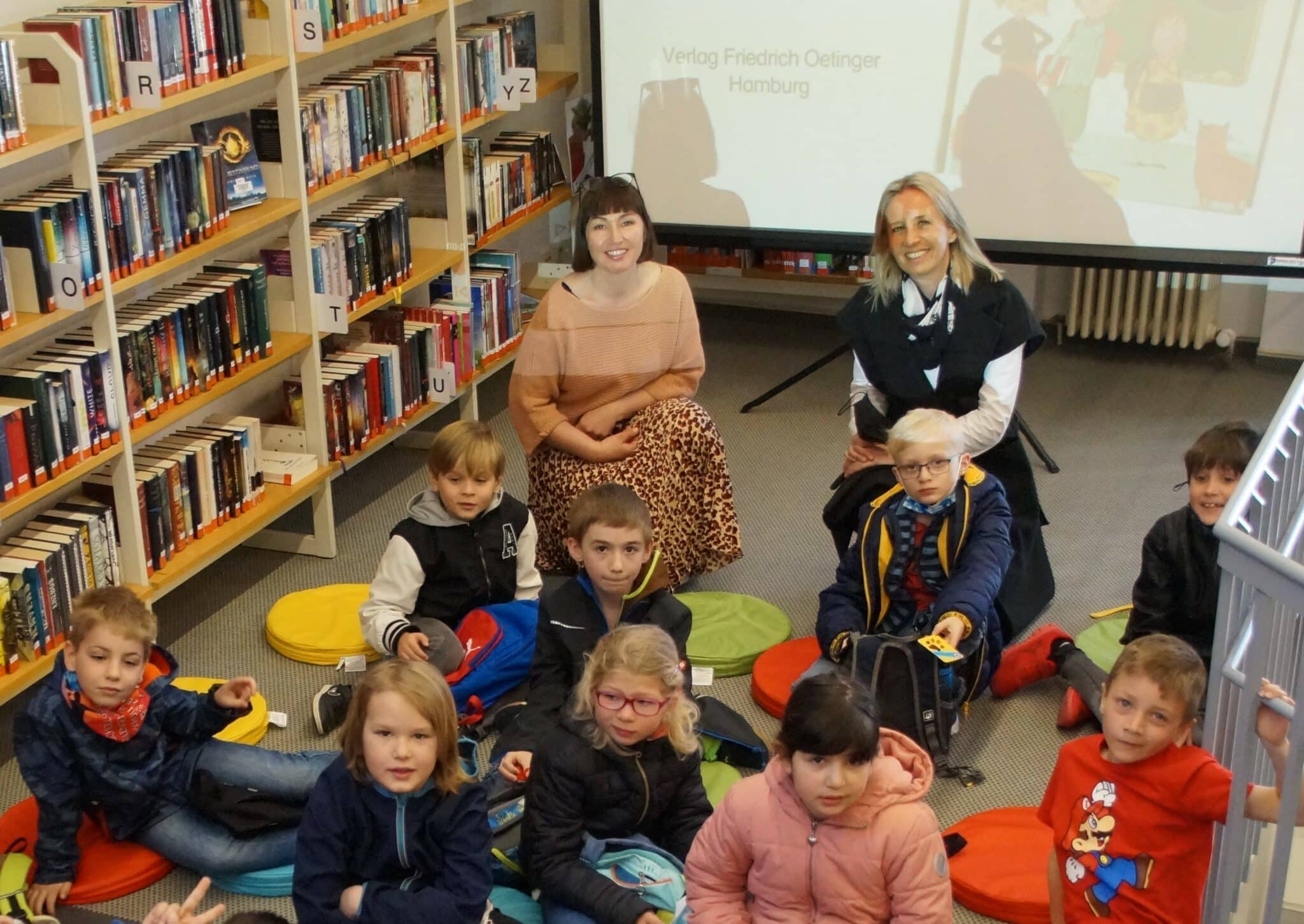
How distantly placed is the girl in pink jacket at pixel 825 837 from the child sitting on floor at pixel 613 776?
0.73 feet

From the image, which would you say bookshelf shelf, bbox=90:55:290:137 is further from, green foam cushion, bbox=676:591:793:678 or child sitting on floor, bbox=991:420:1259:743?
child sitting on floor, bbox=991:420:1259:743

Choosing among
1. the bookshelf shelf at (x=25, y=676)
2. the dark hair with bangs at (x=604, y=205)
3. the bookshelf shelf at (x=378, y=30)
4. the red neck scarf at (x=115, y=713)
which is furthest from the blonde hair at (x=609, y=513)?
the bookshelf shelf at (x=378, y=30)

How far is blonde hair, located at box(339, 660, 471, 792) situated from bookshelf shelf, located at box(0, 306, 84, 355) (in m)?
1.23

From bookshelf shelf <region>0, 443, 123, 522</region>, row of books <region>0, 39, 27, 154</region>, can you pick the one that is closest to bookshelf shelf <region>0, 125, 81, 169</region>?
row of books <region>0, 39, 27, 154</region>

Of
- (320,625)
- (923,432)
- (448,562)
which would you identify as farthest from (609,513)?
(320,625)

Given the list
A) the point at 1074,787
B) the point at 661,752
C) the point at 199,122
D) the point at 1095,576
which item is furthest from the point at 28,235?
the point at 1095,576

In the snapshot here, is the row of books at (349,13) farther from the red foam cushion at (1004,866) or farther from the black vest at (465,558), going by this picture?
the red foam cushion at (1004,866)

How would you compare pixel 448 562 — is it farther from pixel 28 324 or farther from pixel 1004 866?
Result: pixel 1004 866

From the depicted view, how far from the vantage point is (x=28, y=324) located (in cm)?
Answer: 312

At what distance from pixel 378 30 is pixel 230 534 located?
1443 millimetres

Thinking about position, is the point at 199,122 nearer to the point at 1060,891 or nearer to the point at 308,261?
the point at 308,261

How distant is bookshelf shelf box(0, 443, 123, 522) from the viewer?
10.3ft

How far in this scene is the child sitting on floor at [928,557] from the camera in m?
3.15

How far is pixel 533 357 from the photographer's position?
3920 mm
